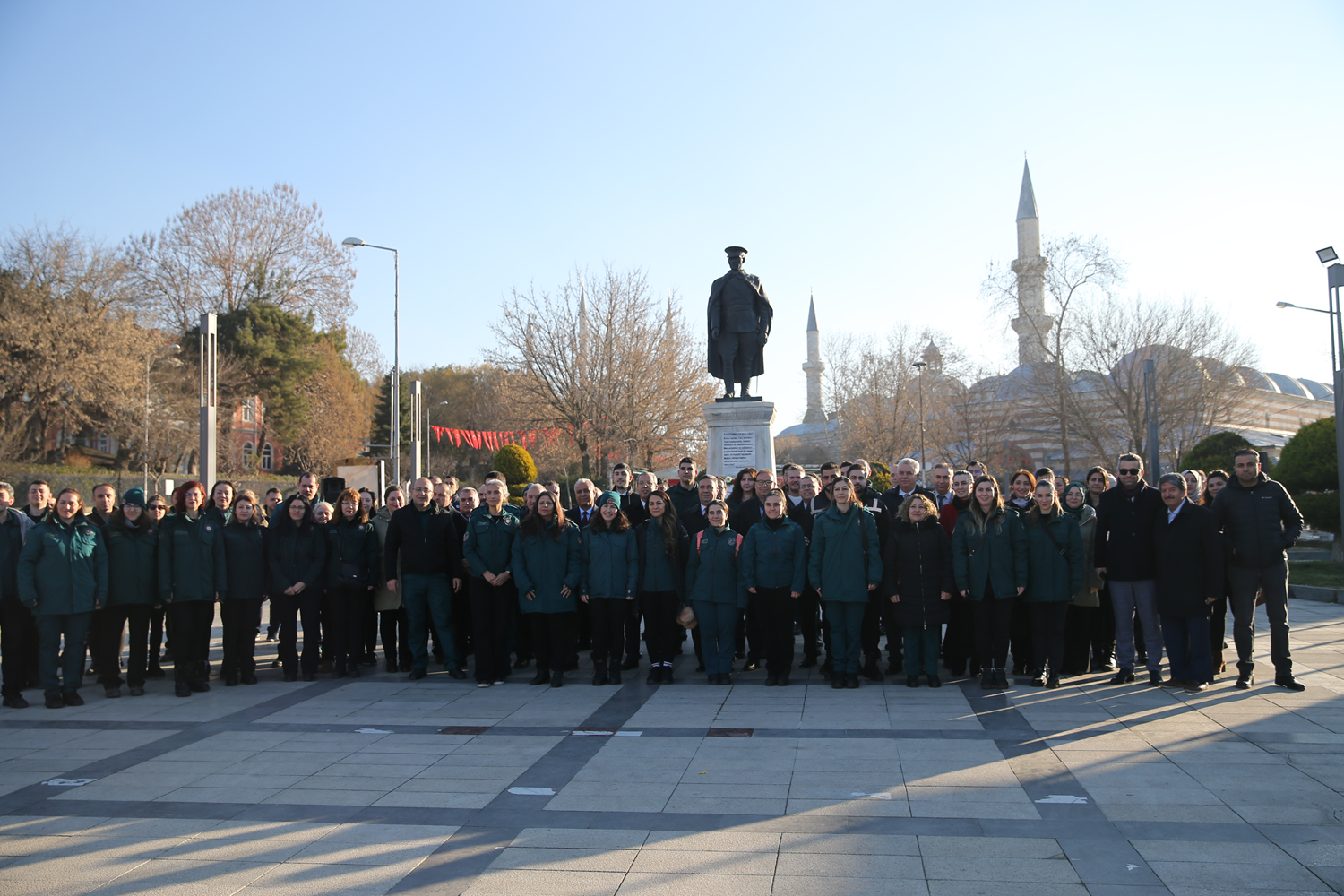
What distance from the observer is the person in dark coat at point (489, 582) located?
8.55m

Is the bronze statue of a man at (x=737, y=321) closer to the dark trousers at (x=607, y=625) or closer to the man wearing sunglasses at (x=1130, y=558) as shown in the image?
the dark trousers at (x=607, y=625)

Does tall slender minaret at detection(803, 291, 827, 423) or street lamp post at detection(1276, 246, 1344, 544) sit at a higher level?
tall slender minaret at detection(803, 291, 827, 423)

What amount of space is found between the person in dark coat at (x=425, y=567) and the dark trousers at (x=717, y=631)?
2.35 meters

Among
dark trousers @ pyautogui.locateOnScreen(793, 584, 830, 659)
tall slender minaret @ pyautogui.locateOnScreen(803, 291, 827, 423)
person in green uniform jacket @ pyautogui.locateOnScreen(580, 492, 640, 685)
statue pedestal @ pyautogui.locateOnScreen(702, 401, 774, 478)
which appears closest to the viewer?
person in green uniform jacket @ pyautogui.locateOnScreen(580, 492, 640, 685)

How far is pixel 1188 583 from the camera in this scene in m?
7.59

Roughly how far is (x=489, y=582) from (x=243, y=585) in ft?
7.49

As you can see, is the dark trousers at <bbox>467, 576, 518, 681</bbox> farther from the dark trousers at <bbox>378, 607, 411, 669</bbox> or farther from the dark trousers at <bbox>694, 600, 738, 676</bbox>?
the dark trousers at <bbox>694, 600, 738, 676</bbox>

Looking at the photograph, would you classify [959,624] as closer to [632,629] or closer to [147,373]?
[632,629]

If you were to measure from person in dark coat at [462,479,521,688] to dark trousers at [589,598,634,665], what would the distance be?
836 mm

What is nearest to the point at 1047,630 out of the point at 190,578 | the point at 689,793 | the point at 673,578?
A: the point at 673,578

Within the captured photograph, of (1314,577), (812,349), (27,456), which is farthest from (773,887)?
(812,349)

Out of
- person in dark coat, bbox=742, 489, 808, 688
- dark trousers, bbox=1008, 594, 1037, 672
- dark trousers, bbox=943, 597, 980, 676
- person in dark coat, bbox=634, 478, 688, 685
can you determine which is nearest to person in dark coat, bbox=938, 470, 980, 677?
dark trousers, bbox=943, 597, 980, 676

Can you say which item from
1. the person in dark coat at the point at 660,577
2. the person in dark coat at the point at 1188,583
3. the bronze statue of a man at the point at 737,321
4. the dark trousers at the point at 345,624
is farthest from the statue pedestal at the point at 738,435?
the person in dark coat at the point at 1188,583

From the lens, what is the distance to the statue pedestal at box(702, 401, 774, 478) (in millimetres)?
13781
